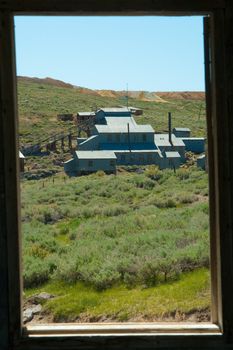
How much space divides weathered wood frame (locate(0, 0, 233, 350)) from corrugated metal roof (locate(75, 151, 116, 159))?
1900 cm

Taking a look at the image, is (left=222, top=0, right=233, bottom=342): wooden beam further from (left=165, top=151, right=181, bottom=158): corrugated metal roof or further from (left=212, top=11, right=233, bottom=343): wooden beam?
(left=165, top=151, right=181, bottom=158): corrugated metal roof

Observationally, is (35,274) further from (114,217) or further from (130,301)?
(114,217)

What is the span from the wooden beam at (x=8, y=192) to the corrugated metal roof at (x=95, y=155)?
1899 cm

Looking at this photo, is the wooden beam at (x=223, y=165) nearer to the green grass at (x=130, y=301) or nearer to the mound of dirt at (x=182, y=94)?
the green grass at (x=130, y=301)

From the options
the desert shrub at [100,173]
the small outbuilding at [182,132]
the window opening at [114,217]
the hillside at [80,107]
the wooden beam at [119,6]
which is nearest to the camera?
the wooden beam at [119,6]

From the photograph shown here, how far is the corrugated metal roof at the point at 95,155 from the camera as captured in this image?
71.7 ft

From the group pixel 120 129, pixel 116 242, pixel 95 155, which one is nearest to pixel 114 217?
pixel 116 242

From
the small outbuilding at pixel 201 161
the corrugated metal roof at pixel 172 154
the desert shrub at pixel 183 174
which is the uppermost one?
the corrugated metal roof at pixel 172 154

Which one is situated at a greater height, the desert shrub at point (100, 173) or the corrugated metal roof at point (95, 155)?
the corrugated metal roof at point (95, 155)

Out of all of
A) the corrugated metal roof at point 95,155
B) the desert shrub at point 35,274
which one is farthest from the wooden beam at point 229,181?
the corrugated metal roof at point 95,155

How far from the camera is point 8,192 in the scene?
2.69 m

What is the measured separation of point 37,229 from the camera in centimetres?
1282

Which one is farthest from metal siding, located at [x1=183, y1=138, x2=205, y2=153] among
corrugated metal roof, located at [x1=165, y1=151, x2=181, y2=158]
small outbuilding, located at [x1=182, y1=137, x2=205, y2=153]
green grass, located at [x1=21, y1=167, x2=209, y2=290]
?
green grass, located at [x1=21, y1=167, x2=209, y2=290]

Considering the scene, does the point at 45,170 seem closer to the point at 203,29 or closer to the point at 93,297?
the point at 93,297
